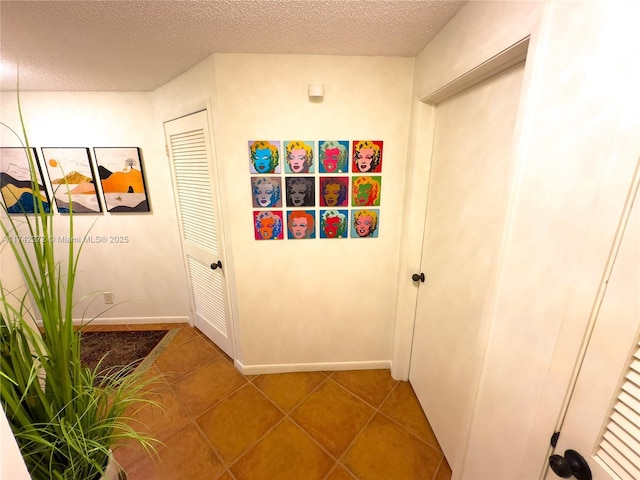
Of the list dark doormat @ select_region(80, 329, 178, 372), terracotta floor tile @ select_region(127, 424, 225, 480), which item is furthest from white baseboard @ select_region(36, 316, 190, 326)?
terracotta floor tile @ select_region(127, 424, 225, 480)

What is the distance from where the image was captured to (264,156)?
1.62 m

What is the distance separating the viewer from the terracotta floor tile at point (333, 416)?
1.57 m

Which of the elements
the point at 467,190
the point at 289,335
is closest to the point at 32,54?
the point at 289,335

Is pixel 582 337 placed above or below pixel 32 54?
below

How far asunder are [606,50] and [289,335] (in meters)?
2.06

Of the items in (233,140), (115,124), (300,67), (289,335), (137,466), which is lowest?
(137,466)

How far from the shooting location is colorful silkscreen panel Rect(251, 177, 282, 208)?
1.67 m

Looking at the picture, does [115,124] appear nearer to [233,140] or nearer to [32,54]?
[32,54]

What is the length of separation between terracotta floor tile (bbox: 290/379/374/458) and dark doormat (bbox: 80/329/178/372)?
1520 millimetres

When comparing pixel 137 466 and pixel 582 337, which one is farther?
pixel 137 466

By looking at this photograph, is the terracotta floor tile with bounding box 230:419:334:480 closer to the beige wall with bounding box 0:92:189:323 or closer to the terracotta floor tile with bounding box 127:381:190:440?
the terracotta floor tile with bounding box 127:381:190:440

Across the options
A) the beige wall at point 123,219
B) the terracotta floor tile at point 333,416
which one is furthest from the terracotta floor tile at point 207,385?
the beige wall at point 123,219

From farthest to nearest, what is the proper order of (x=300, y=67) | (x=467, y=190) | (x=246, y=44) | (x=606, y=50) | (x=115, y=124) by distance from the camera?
(x=115, y=124)
(x=300, y=67)
(x=246, y=44)
(x=467, y=190)
(x=606, y=50)

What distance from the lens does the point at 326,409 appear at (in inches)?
69.4
